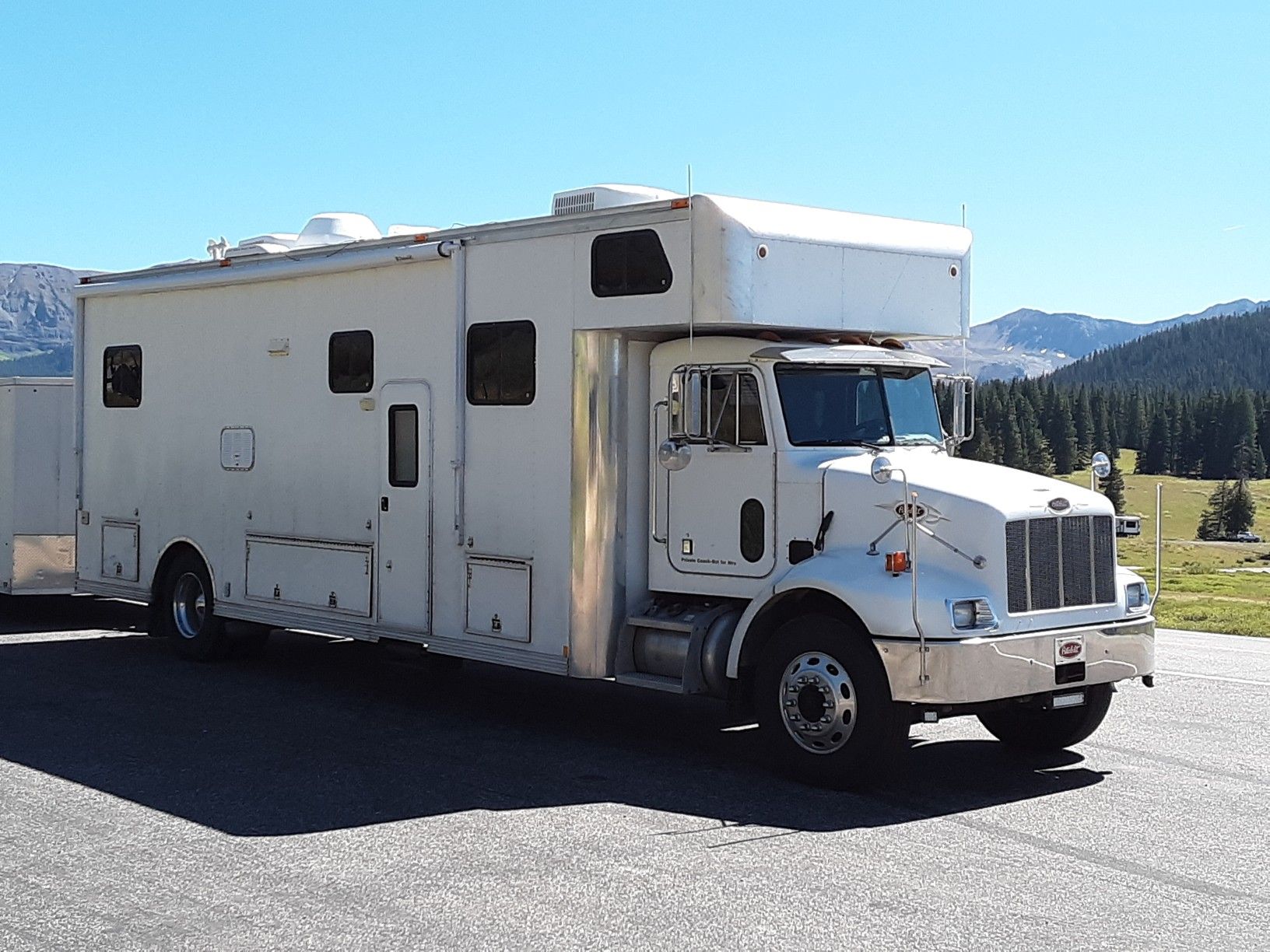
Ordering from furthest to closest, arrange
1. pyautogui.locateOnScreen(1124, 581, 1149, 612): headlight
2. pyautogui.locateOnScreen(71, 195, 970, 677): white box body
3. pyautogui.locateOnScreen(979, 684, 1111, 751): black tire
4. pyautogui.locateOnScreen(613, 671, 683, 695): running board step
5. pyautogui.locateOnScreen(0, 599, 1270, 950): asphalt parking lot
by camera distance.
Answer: pyautogui.locateOnScreen(71, 195, 970, 677): white box body → pyautogui.locateOnScreen(613, 671, 683, 695): running board step → pyautogui.locateOnScreen(979, 684, 1111, 751): black tire → pyautogui.locateOnScreen(1124, 581, 1149, 612): headlight → pyautogui.locateOnScreen(0, 599, 1270, 950): asphalt parking lot

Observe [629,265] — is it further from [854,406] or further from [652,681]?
[652,681]

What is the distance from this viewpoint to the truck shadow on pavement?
26.7 ft

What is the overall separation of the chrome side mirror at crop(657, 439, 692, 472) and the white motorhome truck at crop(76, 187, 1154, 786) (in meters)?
0.02

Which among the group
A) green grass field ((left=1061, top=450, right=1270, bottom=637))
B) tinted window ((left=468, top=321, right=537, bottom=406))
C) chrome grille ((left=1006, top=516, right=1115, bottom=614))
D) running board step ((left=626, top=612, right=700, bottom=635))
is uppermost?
tinted window ((left=468, top=321, right=537, bottom=406))

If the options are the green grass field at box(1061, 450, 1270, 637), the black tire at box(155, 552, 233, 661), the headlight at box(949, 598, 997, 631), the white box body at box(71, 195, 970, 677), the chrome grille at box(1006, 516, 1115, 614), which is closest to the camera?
the headlight at box(949, 598, 997, 631)

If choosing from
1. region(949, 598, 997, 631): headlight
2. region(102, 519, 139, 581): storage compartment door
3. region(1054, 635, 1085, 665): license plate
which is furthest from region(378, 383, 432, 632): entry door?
region(1054, 635, 1085, 665): license plate

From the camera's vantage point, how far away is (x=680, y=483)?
9805mm

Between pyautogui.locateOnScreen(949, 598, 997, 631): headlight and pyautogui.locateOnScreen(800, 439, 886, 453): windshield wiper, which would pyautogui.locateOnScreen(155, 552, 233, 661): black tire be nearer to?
pyautogui.locateOnScreen(800, 439, 886, 453): windshield wiper

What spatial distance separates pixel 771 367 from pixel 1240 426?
169687 mm

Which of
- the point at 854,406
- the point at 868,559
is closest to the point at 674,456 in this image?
the point at 854,406

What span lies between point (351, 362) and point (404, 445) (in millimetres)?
912

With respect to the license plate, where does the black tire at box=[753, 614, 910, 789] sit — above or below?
below

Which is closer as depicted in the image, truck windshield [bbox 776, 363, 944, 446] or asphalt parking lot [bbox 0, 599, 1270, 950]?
asphalt parking lot [bbox 0, 599, 1270, 950]

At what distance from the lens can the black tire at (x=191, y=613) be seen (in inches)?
520
